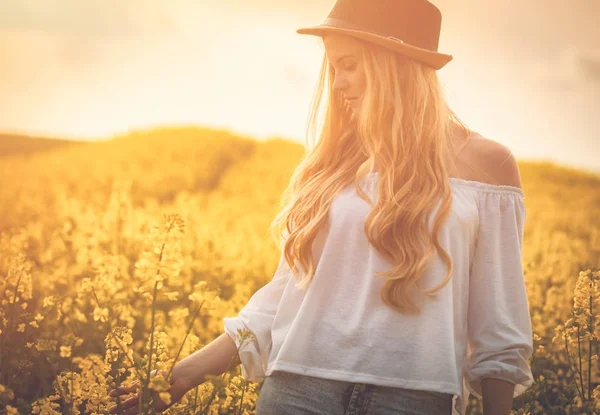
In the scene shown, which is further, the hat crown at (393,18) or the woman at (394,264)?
the hat crown at (393,18)

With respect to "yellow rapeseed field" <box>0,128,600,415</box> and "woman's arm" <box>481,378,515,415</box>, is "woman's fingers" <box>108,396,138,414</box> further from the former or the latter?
"woman's arm" <box>481,378,515,415</box>

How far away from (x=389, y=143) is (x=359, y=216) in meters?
0.29

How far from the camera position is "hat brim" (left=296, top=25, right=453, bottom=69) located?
5.95 ft

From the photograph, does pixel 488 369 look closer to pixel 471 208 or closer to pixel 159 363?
pixel 471 208

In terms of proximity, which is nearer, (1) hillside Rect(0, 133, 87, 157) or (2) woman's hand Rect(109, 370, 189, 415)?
(2) woman's hand Rect(109, 370, 189, 415)

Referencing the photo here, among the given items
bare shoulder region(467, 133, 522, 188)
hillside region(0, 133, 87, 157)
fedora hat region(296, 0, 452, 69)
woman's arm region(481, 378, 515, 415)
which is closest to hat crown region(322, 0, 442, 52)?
fedora hat region(296, 0, 452, 69)

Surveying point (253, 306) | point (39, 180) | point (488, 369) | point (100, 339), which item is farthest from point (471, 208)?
point (39, 180)

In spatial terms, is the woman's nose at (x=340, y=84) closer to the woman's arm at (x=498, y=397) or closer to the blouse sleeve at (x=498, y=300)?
the blouse sleeve at (x=498, y=300)

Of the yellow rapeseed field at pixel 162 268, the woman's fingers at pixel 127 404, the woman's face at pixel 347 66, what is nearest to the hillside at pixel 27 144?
the yellow rapeseed field at pixel 162 268

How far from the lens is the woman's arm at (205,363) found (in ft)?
5.80

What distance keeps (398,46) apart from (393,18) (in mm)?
123

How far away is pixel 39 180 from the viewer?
967 centimetres

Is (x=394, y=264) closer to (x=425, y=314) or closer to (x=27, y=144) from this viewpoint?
(x=425, y=314)

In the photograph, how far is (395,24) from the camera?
6.17 feet
